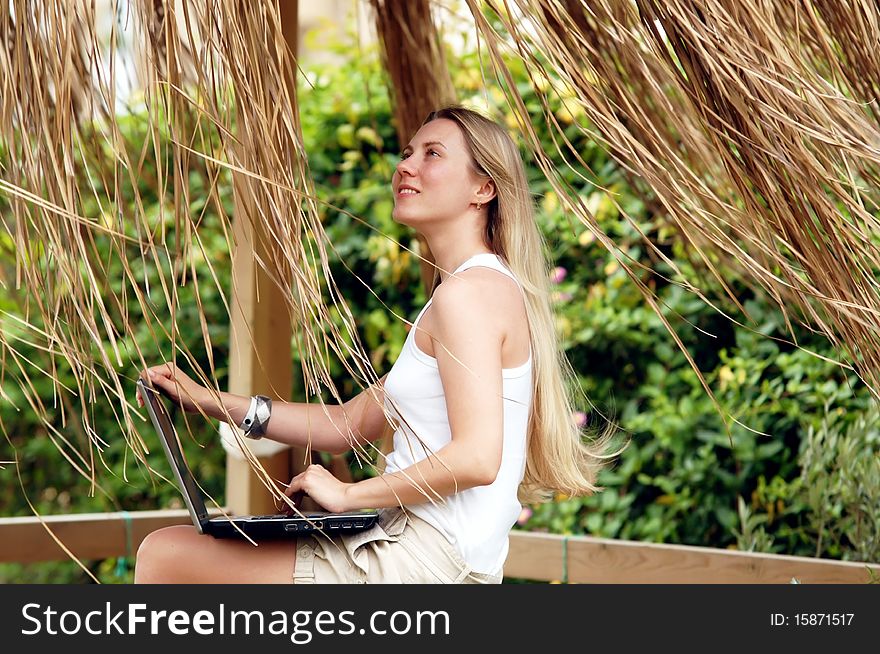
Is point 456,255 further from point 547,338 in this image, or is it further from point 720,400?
point 720,400

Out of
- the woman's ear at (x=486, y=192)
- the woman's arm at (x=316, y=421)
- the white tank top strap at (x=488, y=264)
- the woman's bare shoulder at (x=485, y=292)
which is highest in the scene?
the woman's ear at (x=486, y=192)

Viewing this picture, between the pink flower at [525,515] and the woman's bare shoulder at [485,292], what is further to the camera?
A: the pink flower at [525,515]

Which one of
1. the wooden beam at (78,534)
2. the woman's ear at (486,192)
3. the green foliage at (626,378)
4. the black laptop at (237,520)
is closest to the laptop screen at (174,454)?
the black laptop at (237,520)

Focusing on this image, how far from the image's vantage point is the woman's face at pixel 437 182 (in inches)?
59.2

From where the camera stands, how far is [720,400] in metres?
2.83

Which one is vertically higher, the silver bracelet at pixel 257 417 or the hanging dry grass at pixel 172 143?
the hanging dry grass at pixel 172 143

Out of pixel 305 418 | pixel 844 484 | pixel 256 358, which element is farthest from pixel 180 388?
pixel 844 484

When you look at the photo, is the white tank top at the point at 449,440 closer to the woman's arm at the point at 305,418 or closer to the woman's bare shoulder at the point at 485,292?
the woman's bare shoulder at the point at 485,292

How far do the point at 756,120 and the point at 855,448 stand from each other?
1303 millimetres

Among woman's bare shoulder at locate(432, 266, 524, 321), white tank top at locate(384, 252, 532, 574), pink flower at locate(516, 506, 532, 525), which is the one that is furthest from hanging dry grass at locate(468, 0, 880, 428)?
pink flower at locate(516, 506, 532, 525)

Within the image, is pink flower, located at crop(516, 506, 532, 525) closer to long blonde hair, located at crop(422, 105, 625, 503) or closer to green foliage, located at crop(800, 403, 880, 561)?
green foliage, located at crop(800, 403, 880, 561)

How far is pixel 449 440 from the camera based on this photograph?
4.69 feet

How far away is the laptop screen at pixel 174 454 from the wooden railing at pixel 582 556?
1117 millimetres

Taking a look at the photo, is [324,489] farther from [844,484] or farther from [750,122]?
[844,484]
